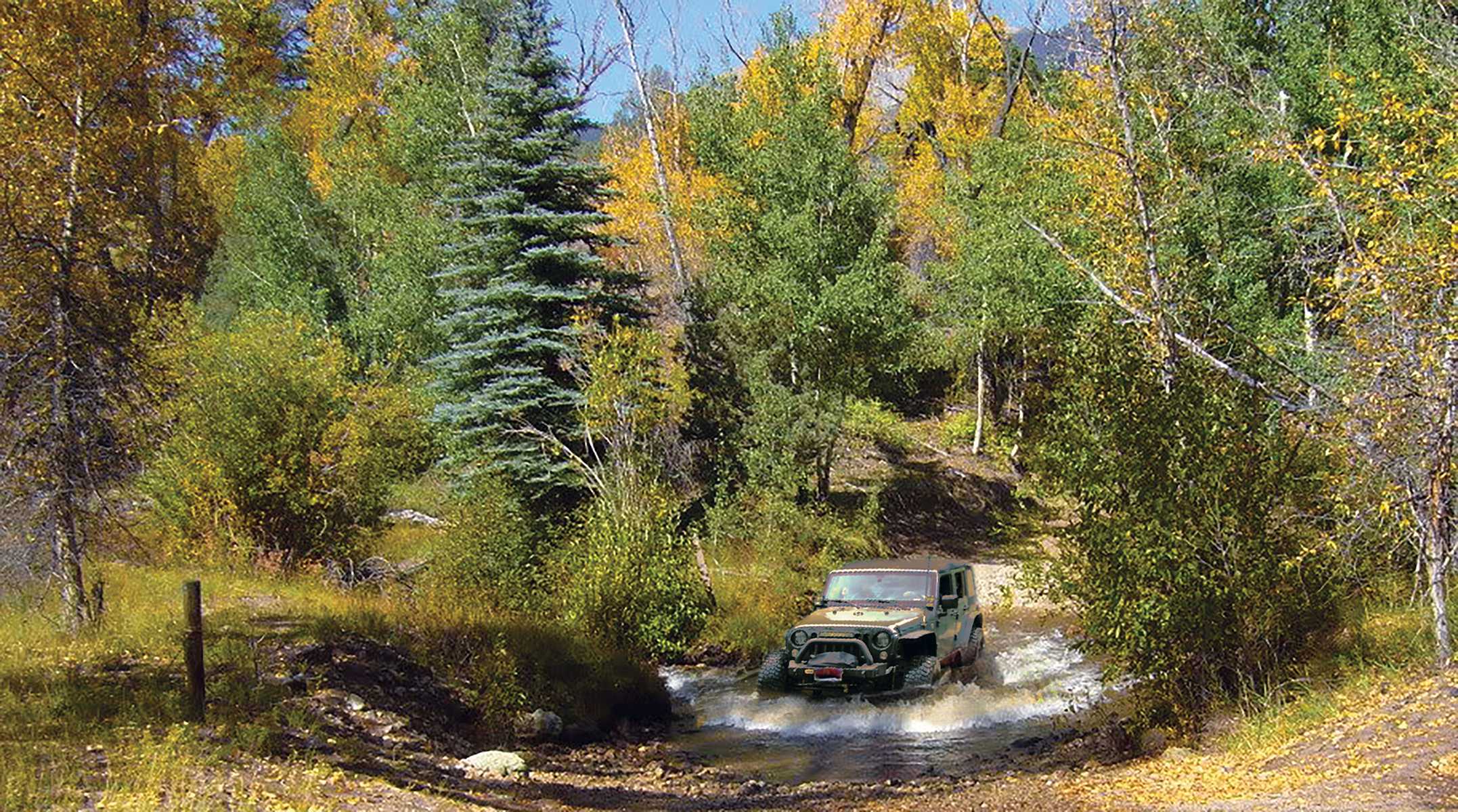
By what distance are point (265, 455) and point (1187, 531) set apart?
50.4 feet

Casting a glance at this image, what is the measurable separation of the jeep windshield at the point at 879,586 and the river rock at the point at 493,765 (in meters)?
6.96

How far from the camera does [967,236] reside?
3200cm

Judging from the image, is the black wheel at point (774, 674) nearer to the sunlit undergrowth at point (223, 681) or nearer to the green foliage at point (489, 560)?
the sunlit undergrowth at point (223, 681)

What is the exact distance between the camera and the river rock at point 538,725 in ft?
46.8

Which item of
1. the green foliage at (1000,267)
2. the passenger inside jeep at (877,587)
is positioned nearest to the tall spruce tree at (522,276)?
the passenger inside jeep at (877,587)

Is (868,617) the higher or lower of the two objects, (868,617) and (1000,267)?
the lower

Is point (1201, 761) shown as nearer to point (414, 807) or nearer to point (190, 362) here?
point (414, 807)

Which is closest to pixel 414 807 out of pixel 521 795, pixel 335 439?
pixel 521 795

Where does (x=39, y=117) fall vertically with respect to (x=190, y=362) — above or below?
above

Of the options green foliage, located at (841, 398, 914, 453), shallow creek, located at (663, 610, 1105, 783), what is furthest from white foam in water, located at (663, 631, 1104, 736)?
green foliage, located at (841, 398, 914, 453)

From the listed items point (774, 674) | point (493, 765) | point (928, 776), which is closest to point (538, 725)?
point (493, 765)

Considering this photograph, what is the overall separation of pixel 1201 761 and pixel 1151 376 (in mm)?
4170

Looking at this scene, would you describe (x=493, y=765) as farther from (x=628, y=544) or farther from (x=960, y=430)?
(x=960, y=430)

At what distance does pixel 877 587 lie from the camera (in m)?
17.1
